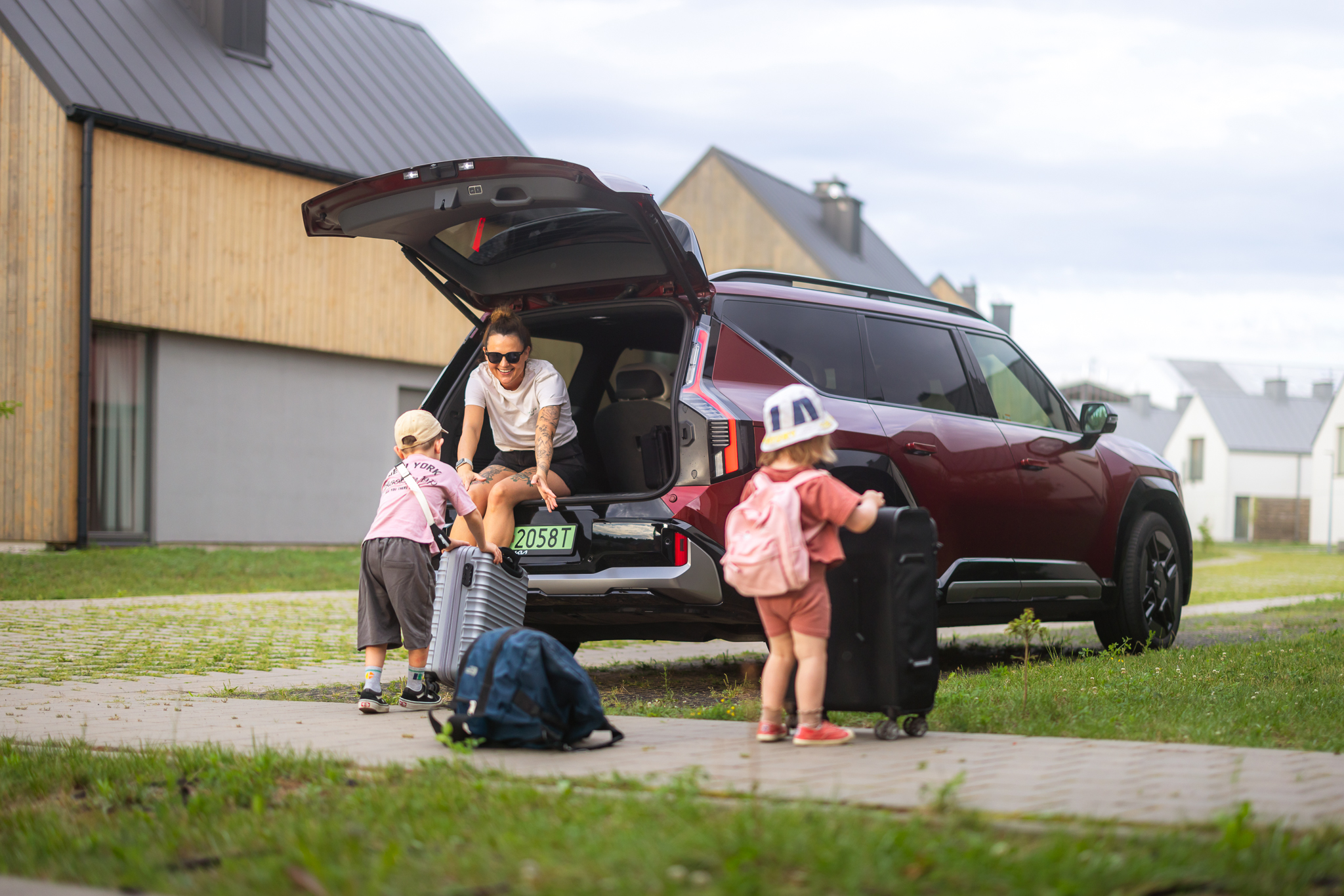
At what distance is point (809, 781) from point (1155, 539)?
5.27 metres

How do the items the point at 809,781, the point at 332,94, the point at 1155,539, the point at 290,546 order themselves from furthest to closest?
the point at 332,94, the point at 290,546, the point at 1155,539, the point at 809,781

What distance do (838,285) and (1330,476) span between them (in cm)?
5179

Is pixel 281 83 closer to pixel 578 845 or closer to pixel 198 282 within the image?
pixel 198 282

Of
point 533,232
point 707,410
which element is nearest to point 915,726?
point 707,410

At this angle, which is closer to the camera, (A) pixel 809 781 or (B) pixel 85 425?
(A) pixel 809 781

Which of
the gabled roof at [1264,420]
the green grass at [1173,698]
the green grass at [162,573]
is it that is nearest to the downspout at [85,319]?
the green grass at [162,573]

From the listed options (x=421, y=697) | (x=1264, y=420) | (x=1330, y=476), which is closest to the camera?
(x=421, y=697)

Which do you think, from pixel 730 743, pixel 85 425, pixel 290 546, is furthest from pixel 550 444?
pixel 290 546

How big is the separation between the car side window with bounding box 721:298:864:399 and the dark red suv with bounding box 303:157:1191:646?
0.04ft

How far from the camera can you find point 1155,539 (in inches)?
324

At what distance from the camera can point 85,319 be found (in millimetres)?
17797

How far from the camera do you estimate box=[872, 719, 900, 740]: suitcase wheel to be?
4.62 m

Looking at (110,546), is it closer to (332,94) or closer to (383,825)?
(332,94)

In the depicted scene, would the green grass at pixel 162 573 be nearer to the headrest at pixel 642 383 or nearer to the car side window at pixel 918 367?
the headrest at pixel 642 383
